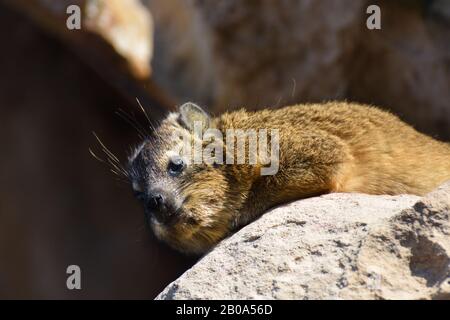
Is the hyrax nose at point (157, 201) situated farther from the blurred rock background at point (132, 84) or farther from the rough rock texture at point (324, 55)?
the rough rock texture at point (324, 55)

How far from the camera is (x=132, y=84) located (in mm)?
9227

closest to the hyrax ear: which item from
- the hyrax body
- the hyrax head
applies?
the hyrax body

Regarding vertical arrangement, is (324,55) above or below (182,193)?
above

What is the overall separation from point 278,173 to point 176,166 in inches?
28.8

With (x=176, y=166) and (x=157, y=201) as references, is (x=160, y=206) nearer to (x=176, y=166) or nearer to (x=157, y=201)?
(x=157, y=201)

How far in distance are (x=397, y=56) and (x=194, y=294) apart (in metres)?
4.10

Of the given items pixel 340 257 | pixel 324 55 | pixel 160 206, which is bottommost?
pixel 340 257

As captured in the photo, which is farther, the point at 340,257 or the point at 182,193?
the point at 182,193

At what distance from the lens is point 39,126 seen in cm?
1108

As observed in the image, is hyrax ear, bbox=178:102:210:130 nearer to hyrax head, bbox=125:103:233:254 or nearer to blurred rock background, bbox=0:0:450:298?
hyrax head, bbox=125:103:233:254

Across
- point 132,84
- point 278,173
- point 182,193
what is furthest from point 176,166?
point 132,84

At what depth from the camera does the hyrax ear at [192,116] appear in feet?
22.0

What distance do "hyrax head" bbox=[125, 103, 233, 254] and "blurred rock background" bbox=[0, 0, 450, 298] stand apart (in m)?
0.53

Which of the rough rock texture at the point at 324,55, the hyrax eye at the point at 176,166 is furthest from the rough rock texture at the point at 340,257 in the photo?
the rough rock texture at the point at 324,55
